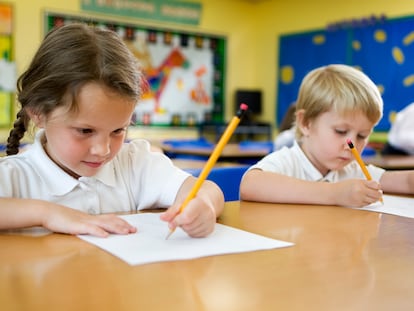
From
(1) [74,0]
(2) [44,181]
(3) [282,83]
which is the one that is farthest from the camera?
(3) [282,83]

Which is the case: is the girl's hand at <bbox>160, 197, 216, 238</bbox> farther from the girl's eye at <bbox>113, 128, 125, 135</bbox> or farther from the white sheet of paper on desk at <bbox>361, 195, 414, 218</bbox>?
the white sheet of paper on desk at <bbox>361, 195, 414, 218</bbox>

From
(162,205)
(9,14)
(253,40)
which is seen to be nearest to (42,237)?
(162,205)

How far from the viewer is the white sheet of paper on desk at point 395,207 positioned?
1.06m

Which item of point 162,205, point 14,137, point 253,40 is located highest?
point 253,40

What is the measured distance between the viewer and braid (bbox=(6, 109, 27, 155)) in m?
1.10

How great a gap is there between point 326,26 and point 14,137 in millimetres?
5889

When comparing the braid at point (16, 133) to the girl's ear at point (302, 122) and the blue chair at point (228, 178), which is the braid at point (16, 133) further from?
the girl's ear at point (302, 122)

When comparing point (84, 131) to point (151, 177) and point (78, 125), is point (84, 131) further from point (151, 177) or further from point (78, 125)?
point (151, 177)

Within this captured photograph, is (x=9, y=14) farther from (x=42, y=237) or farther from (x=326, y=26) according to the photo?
(x=42, y=237)

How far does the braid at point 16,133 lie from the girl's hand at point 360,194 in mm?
689

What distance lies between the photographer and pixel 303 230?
0.85 meters

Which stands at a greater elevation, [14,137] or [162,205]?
[14,137]

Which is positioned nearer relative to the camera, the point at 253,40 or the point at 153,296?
the point at 153,296

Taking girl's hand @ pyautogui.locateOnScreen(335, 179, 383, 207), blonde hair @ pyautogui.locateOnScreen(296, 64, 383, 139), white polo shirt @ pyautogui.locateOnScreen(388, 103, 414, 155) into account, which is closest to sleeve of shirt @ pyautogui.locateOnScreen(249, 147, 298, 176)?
blonde hair @ pyautogui.locateOnScreen(296, 64, 383, 139)
